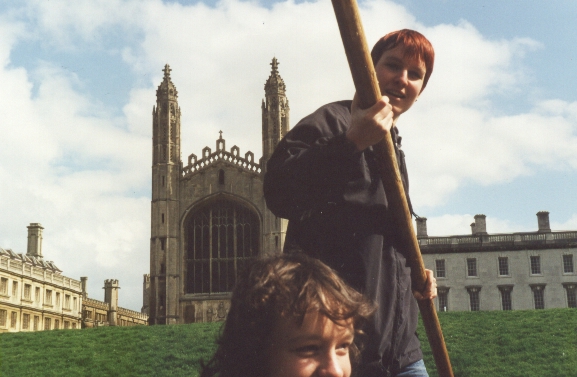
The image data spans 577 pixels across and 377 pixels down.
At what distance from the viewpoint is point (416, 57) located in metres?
2.19

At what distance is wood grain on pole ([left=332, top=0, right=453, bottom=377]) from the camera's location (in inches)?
64.2

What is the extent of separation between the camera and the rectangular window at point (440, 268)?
4753 cm

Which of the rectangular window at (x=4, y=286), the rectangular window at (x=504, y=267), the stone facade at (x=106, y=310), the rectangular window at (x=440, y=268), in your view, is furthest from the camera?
the stone facade at (x=106, y=310)

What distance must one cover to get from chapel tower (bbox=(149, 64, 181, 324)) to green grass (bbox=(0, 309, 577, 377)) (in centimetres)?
1623

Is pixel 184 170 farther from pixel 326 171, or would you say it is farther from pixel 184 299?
A: pixel 326 171

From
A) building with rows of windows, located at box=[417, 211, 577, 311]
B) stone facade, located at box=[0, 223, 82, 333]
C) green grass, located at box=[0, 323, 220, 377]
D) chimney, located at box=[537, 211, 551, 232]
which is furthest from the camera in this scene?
chimney, located at box=[537, 211, 551, 232]

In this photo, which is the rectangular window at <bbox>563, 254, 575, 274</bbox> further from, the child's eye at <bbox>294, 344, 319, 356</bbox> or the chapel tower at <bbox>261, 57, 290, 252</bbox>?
the child's eye at <bbox>294, 344, 319, 356</bbox>

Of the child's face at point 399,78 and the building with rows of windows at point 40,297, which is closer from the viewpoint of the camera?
the child's face at point 399,78

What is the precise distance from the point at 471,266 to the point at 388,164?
47.4 metres

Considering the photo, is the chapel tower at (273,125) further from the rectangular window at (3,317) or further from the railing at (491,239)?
the rectangular window at (3,317)

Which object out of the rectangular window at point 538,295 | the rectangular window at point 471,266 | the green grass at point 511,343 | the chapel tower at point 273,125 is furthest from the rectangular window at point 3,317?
the rectangular window at point 538,295

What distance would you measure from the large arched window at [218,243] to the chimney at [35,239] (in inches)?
784

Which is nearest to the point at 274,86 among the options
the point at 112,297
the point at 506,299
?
the point at 506,299

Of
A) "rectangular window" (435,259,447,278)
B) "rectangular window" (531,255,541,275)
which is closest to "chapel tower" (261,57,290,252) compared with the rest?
"rectangular window" (435,259,447,278)
